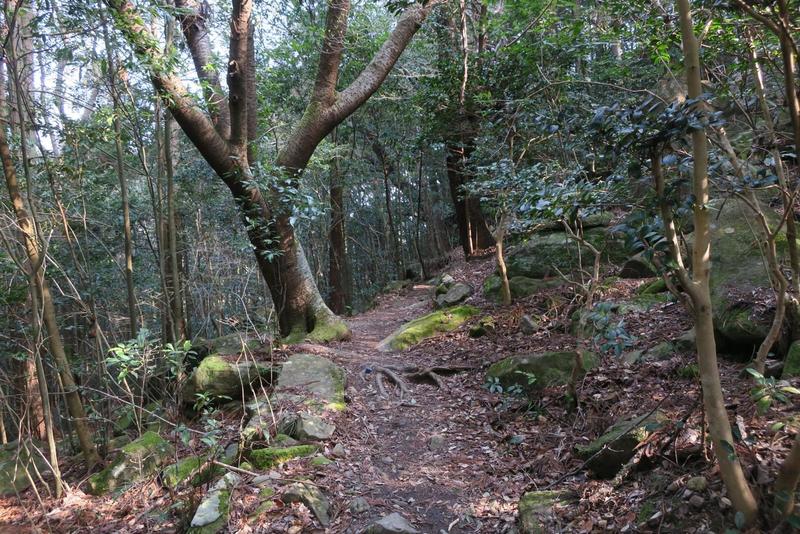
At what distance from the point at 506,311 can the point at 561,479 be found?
4.22 meters

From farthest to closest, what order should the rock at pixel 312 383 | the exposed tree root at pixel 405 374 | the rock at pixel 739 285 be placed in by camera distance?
the exposed tree root at pixel 405 374 < the rock at pixel 312 383 < the rock at pixel 739 285

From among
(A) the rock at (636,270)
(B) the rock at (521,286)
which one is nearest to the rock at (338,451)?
(B) the rock at (521,286)

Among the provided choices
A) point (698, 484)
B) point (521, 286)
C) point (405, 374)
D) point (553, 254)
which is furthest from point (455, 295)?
point (698, 484)

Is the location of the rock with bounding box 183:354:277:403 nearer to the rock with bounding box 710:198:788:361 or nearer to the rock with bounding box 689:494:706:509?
the rock with bounding box 689:494:706:509

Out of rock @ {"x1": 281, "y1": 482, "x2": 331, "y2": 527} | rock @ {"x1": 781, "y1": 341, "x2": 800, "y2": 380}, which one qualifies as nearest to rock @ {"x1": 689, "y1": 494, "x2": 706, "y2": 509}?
rock @ {"x1": 781, "y1": 341, "x2": 800, "y2": 380}

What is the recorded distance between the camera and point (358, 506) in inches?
145

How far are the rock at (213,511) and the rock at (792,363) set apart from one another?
4.16 meters

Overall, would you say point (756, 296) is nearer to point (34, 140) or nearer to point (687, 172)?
point (687, 172)

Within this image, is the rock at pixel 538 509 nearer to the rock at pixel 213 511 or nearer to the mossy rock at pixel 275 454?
the mossy rock at pixel 275 454

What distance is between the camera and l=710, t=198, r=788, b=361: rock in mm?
3916

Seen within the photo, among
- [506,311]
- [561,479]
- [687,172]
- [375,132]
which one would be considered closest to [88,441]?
[561,479]

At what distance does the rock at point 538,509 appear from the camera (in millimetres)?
3010

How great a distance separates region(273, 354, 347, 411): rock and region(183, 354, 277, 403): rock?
25 centimetres

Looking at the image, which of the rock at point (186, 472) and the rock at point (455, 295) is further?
the rock at point (455, 295)
